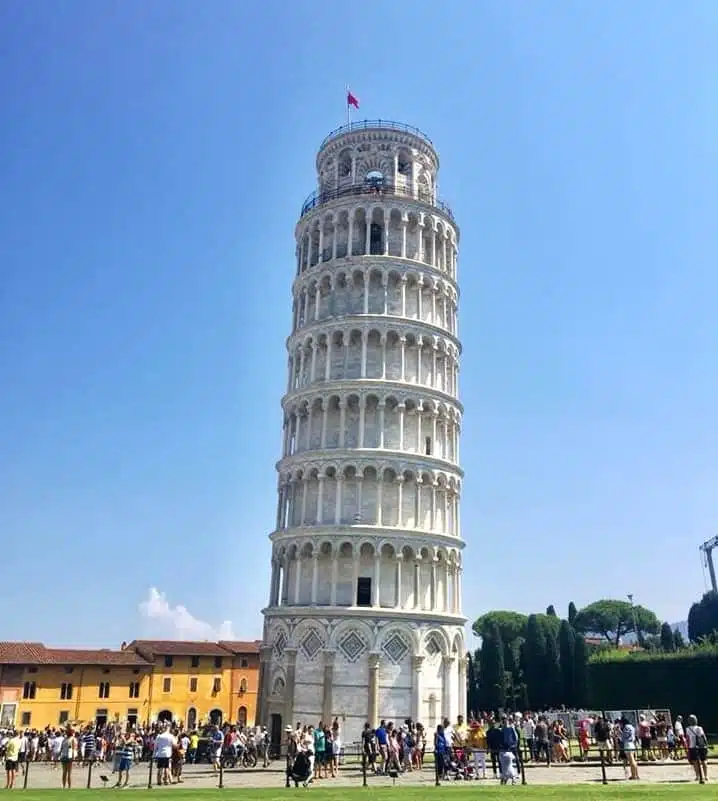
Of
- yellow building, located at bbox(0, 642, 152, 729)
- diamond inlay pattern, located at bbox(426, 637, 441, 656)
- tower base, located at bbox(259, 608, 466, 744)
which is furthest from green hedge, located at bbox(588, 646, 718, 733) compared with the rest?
yellow building, located at bbox(0, 642, 152, 729)

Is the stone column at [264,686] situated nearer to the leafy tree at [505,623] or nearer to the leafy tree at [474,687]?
the leafy tree at [474,687]

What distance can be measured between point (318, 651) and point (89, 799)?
2287cm

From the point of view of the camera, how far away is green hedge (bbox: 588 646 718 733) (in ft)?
167

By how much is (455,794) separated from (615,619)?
10592 centimetres

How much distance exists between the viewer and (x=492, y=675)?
72250 millimetres

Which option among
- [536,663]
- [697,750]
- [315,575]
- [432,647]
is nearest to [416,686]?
[432,647]

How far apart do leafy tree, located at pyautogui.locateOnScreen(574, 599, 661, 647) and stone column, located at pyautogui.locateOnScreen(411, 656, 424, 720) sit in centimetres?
8213

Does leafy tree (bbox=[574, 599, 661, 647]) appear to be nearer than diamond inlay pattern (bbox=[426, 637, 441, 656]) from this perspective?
No

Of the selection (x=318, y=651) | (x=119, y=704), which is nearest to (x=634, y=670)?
(x=318, y=651)

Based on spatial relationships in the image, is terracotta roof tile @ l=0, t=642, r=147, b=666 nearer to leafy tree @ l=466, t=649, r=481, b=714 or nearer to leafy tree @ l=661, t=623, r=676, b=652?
leafy tree @ l=466, t=649, r=481, b=714

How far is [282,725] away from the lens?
40.2 m

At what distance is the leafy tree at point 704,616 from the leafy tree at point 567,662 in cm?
→ 3715

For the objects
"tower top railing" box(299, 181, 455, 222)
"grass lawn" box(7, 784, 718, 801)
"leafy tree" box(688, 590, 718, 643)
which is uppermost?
"tower top railing" box(299, 181, 455, 222)

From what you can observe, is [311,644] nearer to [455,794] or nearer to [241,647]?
[455,794]
